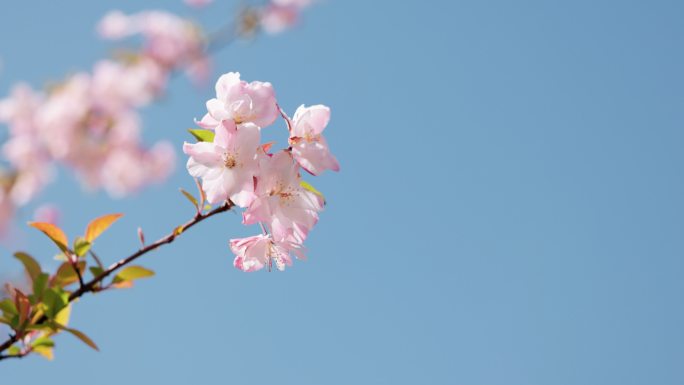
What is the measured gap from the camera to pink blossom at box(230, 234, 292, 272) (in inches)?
49.3

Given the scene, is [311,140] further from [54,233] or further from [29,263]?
[29,263]

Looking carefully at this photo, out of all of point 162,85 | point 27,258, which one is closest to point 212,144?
point 27,258

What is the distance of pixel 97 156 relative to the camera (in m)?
3.83

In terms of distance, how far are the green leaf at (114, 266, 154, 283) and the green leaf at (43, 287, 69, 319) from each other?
0.13 meters

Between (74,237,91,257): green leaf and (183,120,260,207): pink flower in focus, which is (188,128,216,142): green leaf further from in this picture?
(74,237,91,257): green leaf

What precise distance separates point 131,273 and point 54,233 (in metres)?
0.16

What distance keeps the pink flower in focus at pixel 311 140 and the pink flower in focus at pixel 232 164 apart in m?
0.07

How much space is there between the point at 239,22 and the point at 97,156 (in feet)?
3.78

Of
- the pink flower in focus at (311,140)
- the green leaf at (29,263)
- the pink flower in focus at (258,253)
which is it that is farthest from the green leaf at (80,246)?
the pink flower in focus at (311,140)

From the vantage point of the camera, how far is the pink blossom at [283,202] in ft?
3.68

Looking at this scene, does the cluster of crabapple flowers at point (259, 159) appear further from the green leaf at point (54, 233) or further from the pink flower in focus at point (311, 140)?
the green leaf at point (54, 233)

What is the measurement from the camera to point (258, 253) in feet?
4.14

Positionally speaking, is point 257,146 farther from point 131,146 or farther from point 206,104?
point 131,146

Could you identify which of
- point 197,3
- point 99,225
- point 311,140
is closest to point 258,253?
point 311,140
